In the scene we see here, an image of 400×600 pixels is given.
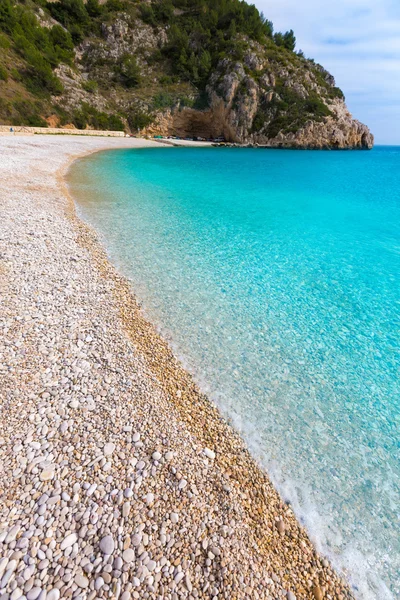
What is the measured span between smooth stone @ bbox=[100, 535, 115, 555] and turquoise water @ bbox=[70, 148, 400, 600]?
89.8 inches

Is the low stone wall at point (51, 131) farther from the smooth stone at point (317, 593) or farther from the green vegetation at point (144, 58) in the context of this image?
the smooth stone at point (317, 593)

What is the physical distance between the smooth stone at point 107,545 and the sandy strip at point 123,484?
10 millimetres

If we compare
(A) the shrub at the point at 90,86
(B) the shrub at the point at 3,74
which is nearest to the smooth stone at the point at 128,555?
(B) the shrub at the point at 3,74

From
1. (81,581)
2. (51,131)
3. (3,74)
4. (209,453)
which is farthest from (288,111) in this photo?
(81,581)

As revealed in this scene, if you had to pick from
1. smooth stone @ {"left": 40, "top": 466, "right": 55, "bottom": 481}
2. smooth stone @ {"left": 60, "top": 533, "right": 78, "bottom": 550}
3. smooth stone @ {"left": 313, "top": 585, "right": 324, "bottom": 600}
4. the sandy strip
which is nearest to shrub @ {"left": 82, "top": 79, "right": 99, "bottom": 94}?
the sandy strip

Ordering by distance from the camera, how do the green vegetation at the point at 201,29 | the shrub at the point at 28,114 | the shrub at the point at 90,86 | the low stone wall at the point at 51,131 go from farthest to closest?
the green vegetation at the point at 201,29, the shrub at the point at 90,86, the shrub at the point at 28,114, the low stone wall at the point at 51,131

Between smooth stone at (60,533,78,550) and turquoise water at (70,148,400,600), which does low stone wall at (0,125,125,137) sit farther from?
smooth stone at (60,533,78,550)

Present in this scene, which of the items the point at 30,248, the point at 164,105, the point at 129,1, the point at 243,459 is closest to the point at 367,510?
the point at 243,459

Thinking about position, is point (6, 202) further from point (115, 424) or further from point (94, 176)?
point (115, 424)

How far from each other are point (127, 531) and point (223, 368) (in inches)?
129

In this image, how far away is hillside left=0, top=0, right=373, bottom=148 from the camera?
67312 millimetres

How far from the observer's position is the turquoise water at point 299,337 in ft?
12.9

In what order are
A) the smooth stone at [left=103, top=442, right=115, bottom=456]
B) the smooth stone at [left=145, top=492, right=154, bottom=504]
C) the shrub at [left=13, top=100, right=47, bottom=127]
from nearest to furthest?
the smooth stone at [left=145, top=492, right=154, bottom=504] → the smooth stone at [left=103, top=442, right=115, bottom=456] → the shrub at [left=13, top=100, right=47, bottom=127]

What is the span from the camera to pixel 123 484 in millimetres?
3453
